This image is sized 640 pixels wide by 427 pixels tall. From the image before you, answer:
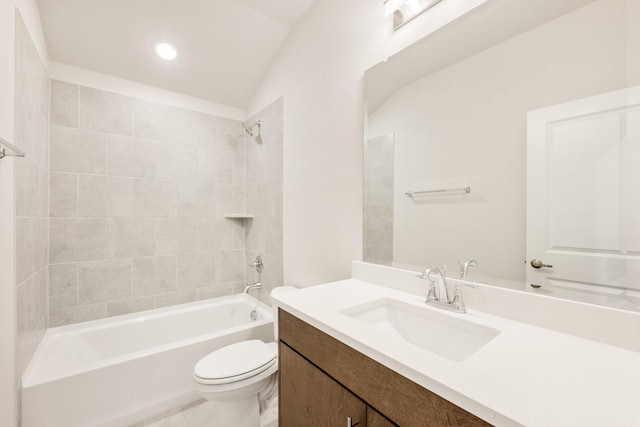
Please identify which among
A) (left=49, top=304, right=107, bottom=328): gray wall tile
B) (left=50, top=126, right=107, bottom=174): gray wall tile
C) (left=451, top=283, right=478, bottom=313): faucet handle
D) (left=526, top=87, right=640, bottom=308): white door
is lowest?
(left=49, top=304, right=107, bottom=328): gray wall tile

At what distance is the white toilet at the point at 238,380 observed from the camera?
131 cm

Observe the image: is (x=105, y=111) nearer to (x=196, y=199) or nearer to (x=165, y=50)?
(x=165, y=50)

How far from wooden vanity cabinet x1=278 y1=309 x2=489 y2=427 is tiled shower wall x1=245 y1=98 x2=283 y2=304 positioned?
1.12 metres

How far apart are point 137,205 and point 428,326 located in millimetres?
2275

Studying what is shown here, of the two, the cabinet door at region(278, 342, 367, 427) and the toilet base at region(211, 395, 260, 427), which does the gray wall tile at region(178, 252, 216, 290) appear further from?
the cabinet door at region(278, 342, 367, 427)

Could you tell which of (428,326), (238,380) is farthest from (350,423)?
(238,380)

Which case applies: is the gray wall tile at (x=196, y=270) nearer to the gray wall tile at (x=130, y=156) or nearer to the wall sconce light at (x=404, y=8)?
the gray wall tile at (x=130, y=156)

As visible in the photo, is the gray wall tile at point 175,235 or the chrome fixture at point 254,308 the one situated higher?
the gray wall tile at point 175,235

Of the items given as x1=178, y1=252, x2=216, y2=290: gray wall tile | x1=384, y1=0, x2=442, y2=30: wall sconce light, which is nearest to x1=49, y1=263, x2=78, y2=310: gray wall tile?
x1=178, y1=252, x2=216, y2=290: gray wall tile

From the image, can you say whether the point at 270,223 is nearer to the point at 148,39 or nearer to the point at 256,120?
the point at 256,120

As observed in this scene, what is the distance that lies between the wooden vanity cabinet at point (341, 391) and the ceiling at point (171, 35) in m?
2.03

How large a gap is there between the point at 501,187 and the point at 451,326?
1.73 ft

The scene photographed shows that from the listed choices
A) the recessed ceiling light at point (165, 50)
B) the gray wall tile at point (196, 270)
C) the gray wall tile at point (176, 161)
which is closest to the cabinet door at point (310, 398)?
the gray wall tile at point (196, 270)

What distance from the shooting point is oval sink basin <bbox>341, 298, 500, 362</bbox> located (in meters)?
0.87
